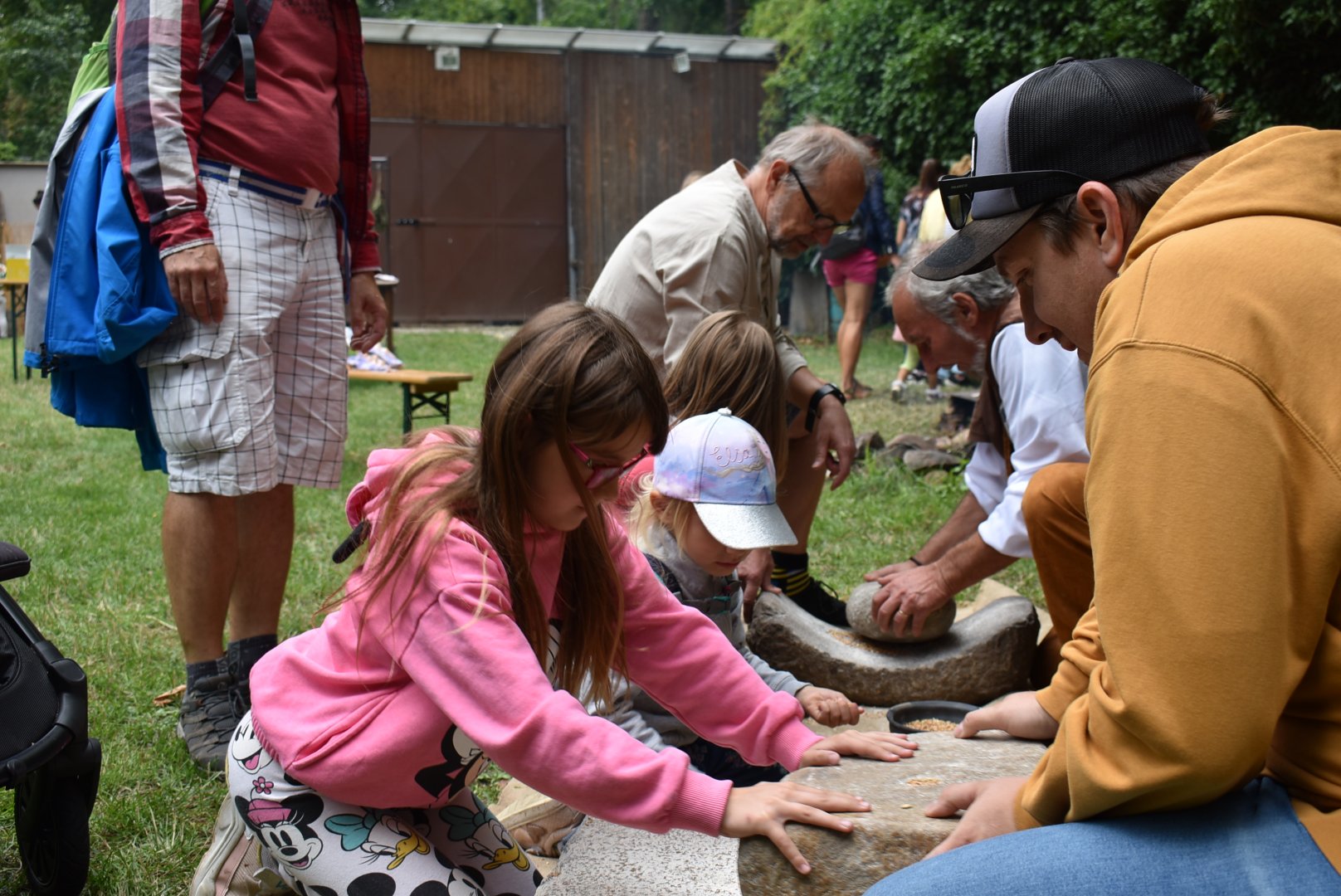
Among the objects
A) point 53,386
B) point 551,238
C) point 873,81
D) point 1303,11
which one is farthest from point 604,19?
point 53,386

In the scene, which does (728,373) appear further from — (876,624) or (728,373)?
(876,624)

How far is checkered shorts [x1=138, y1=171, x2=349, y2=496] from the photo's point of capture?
287 centimetres

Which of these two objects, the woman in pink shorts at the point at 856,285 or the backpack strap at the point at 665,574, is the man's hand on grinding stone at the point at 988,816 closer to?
the backpack strap at the point at 665,574

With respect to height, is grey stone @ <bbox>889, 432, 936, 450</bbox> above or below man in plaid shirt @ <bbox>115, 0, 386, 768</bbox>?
below

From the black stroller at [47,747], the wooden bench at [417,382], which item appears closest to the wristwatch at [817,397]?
the black stroller at [47,747]

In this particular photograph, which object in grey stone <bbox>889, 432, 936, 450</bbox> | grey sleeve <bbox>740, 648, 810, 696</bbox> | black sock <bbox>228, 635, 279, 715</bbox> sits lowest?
grey stone <bbox>889, 432, 936, 450</bbox>

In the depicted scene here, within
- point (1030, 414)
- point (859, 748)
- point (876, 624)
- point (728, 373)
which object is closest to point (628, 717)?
point (859, 748)

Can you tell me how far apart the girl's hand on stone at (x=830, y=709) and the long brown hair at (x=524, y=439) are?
0.72 metres

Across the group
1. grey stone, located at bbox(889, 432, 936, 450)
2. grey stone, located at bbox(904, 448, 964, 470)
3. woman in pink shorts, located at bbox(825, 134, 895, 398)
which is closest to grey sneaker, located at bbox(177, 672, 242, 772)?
grey stone, located at bbox(904, 448, 964, 470)

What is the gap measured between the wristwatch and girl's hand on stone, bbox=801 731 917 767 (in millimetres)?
1823

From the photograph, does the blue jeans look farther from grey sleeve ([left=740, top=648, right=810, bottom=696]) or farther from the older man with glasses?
the older man with glasses

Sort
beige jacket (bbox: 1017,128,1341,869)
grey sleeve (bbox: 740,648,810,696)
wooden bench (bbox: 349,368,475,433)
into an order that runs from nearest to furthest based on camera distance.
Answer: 1. beige jacket (bbox: 1017,128,1341,869)
2. grey sleeve (bbox: 740,648,810,696)
3. wooden bench (bbox: 349,368,475,433)

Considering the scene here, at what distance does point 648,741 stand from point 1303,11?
243 inches

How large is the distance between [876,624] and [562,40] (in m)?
14.8
